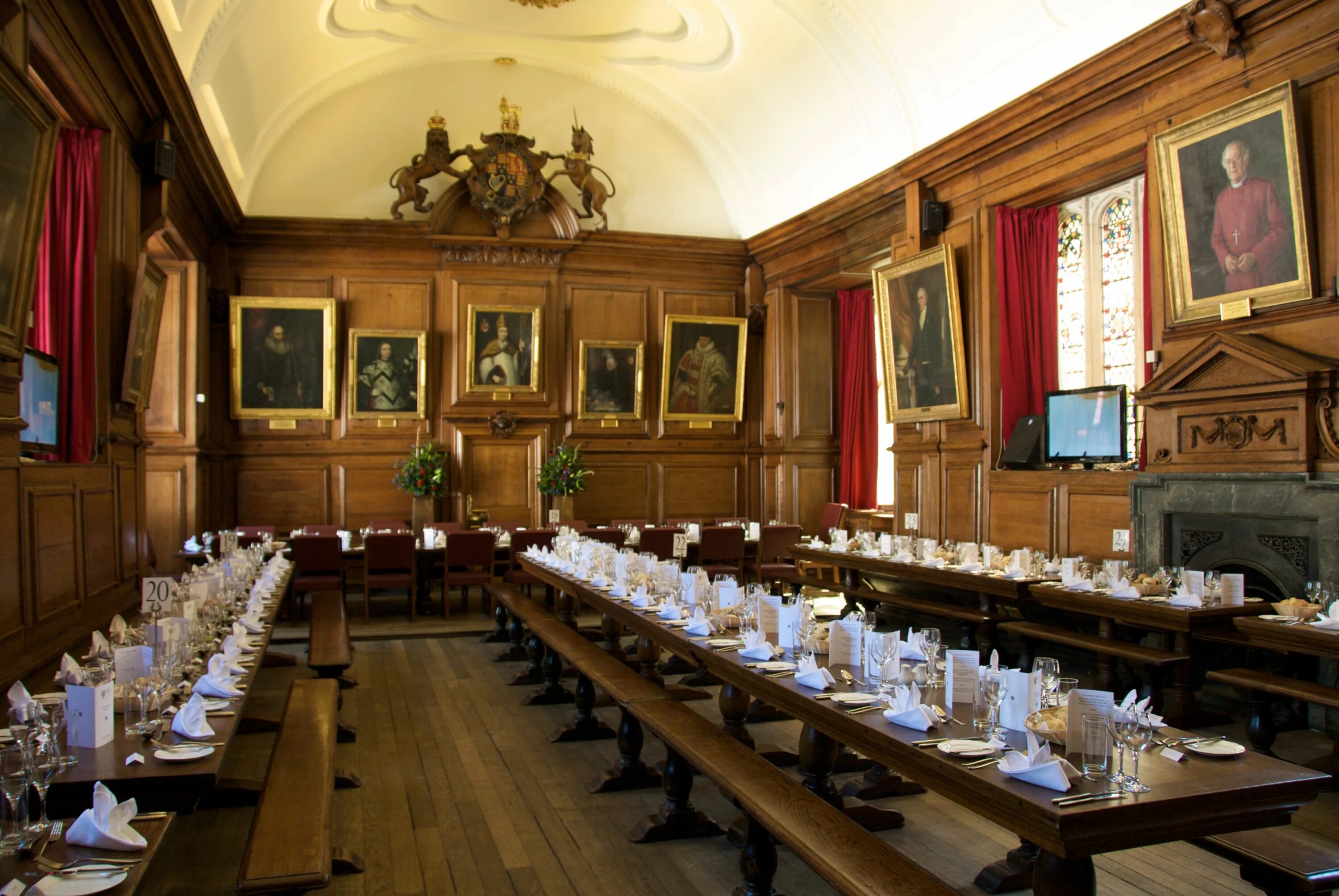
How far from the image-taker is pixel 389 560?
29.9ft

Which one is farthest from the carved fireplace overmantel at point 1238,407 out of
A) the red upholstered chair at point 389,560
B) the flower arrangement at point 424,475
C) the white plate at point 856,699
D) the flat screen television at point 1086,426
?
the flower arrangement at point 424,475

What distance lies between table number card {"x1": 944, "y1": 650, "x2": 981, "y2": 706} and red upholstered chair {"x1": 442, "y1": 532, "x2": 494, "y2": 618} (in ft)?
21.7

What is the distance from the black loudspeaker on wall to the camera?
26.9ft

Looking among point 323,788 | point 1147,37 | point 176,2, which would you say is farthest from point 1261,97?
point 176,2

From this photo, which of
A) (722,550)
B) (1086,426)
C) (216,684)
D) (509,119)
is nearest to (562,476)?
(722,550)

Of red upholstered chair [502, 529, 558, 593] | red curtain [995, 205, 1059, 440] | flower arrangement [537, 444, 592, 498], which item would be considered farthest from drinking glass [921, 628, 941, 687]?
flower arrangement [537, 444, 592, 498]

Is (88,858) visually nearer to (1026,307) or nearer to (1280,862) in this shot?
(1280,862)

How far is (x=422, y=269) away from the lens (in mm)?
12398

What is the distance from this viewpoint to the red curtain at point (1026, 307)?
863 centimetres

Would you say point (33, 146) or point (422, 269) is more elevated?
point (422, 269)

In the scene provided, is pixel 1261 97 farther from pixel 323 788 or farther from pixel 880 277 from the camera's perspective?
pixel 323 788

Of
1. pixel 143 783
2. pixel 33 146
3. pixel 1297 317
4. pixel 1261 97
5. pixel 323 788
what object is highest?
pixel 1261 97

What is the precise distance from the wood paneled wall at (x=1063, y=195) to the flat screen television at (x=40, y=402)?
7059 millimetres

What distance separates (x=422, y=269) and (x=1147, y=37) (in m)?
8.66
